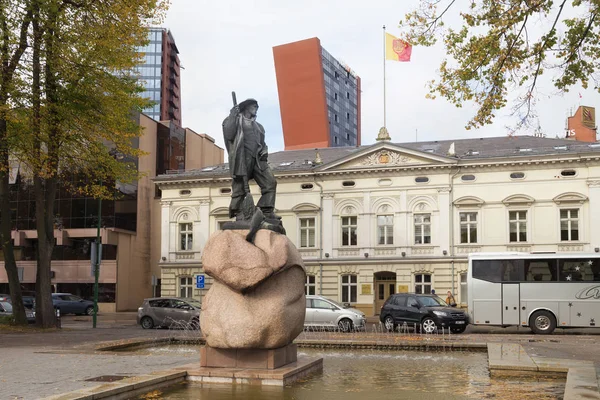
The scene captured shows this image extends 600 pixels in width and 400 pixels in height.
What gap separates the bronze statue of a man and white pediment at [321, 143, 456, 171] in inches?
1111

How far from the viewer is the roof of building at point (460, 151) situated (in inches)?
1537

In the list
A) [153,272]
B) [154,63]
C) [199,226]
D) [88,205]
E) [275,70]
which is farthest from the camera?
[154,63]

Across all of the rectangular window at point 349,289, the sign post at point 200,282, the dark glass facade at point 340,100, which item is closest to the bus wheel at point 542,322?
the rectangular window at point 349,289

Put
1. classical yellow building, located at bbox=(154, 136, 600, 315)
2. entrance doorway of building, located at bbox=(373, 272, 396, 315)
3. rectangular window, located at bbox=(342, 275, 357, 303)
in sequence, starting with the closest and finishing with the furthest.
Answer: classical yellow building, located at bbox=(154, 136, 600, 315) → entrance doorway of building, located at bbox=(373, 272, 396, 315) → rectangular window, located at bbox=(342, 275, 357, 303)

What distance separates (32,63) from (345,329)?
50.4 feet

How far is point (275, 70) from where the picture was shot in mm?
86500

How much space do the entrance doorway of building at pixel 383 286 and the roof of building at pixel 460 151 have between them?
769cm

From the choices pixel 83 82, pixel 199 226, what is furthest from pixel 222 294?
pixel 199 226

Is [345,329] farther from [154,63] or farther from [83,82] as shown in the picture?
[154,63]

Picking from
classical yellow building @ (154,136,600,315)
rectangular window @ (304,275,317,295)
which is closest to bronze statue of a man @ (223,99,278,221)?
classical yellow building @ (154,136,600,315)

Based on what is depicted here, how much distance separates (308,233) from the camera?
43.5m

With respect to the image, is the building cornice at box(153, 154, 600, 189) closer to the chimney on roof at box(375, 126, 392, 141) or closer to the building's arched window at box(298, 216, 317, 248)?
the chimney on roof at box(375, 126, 392, 141)

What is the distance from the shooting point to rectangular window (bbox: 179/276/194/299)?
1791 inches

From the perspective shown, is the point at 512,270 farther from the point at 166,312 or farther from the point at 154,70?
the point at 154,70
